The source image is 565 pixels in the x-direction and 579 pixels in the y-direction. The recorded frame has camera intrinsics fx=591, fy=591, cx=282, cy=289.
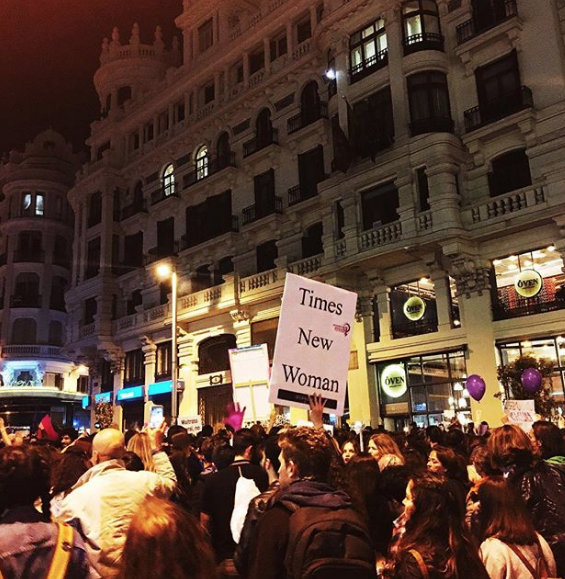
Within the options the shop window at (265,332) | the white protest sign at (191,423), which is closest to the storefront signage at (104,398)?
the shop window at (265,332)

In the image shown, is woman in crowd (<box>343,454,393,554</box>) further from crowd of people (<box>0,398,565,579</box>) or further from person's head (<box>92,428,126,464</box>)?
person's head (<box>92,428,126,464</box>)

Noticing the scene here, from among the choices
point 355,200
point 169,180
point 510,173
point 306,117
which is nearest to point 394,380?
point 355,200

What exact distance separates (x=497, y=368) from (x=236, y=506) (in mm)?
15162

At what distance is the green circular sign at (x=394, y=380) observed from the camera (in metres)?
21.2

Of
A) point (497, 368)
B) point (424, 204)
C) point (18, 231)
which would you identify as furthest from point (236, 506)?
point (18, 231)

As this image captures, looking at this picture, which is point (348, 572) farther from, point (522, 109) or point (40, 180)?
point (40, 180)

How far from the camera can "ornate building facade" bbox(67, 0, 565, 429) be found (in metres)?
19.4

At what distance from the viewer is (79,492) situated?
3.83 m

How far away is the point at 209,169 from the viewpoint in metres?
30.6

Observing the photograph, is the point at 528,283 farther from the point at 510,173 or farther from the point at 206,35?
the point at 206,35

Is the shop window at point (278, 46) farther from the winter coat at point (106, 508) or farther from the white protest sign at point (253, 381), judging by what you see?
the winter coat at point (106, 508)

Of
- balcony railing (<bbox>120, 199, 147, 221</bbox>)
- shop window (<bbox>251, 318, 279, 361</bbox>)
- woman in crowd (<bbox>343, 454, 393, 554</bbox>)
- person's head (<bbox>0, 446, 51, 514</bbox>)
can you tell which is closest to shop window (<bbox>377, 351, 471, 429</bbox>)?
shop window (<bbox>251, 318, 279, 361</bbox>)

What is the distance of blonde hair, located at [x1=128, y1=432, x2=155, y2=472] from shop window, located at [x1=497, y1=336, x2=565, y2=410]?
14.7 meters

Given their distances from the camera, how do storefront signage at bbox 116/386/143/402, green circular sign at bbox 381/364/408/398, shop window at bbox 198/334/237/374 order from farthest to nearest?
storefront signage at bbox 116/386/143/402 → shop window at bbox 198/334/237/374 → green circular sign at bbox 381/364/408/398
